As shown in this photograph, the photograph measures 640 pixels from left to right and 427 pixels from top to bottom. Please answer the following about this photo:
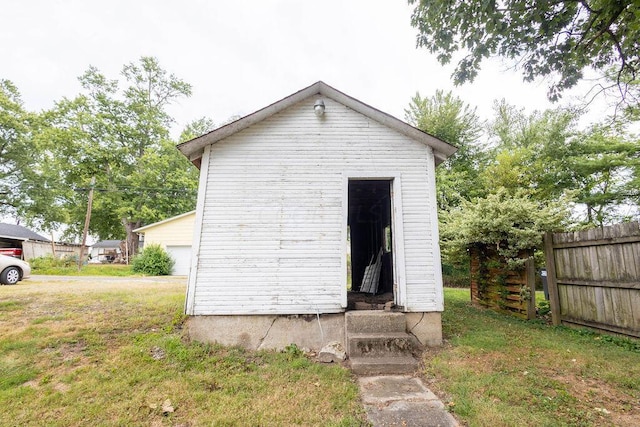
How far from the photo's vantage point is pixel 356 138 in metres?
5.00

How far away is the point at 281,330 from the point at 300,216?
187cm

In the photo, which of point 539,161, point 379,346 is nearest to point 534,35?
point 379,346

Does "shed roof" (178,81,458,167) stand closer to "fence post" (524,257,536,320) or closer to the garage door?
"fence post" (524,257,536,320)

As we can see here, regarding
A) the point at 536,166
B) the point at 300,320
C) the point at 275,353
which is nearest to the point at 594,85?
the point at 300,320

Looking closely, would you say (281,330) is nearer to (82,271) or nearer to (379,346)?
(379,346)

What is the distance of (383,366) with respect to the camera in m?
3.65

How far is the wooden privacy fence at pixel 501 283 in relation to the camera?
583 centimetres

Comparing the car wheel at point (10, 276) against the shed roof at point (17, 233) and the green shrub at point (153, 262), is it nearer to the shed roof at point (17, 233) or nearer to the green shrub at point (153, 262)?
the green shrub at point (153, 262)

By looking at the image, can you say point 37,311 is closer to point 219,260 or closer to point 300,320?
point 219,260

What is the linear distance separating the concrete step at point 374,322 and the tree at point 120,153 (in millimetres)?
20577

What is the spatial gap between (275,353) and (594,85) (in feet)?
22.2

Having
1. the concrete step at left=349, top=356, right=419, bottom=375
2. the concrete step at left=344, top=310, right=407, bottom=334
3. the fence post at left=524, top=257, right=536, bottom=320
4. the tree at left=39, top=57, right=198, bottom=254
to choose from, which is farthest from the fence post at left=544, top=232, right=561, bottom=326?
the tree at left=39, top=57, right=198, bottom=254

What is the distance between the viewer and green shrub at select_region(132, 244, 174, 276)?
50.5ft

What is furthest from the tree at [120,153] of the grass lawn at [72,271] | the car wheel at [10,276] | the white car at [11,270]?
the car wheel at [10,276]
